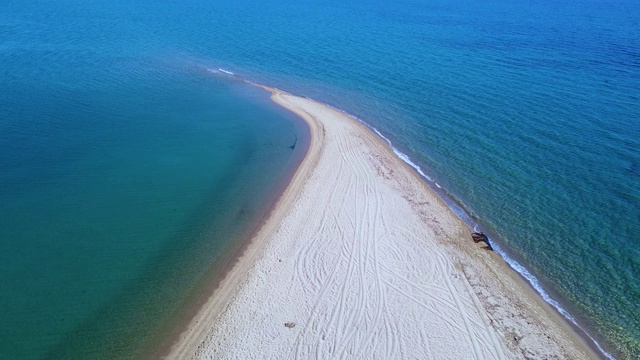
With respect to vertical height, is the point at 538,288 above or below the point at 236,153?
above

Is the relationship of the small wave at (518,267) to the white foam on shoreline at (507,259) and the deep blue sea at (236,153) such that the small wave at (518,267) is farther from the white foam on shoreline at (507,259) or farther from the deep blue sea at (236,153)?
the deep blue sea at (236,153)

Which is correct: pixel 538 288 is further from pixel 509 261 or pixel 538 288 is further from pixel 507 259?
pixel 507 259

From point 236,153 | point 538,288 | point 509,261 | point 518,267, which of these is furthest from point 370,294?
point 236,153

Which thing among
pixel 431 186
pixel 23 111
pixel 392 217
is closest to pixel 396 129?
pixel 431 186

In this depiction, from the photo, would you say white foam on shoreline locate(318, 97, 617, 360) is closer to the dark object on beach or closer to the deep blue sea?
the deep blue sea

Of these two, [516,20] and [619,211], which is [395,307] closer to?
[619,211]
